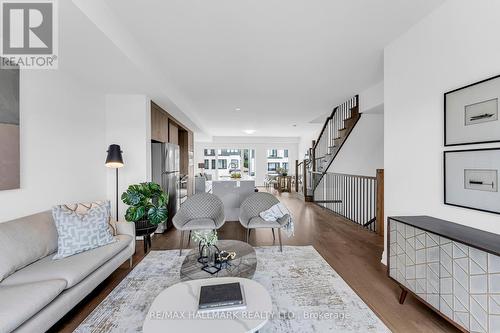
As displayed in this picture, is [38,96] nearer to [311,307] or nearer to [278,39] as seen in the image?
[278,39]

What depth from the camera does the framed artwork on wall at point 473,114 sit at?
5.71ft

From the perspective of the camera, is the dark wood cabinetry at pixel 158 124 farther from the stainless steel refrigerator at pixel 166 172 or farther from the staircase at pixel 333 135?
the staircase at pixel 333 135

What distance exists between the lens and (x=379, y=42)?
2.77 metres

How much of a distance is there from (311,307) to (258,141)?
9897 millimetres

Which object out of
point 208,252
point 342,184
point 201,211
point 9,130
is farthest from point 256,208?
point 342,184

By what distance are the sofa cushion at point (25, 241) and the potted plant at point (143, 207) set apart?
3.09ft

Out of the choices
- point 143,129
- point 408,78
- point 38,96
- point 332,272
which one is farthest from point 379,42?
point 38,96

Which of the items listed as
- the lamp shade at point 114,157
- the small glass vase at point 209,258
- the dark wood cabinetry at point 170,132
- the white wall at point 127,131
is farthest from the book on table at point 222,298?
the dark wood cabinetry at point 170,132

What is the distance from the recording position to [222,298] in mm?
1528

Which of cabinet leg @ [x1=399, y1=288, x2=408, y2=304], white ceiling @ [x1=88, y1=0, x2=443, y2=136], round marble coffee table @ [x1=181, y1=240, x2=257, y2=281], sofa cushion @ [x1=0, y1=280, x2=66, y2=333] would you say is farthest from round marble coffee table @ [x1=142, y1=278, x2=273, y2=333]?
white ceiling @ [x1=88, y1=0, x2=443, y2=136]

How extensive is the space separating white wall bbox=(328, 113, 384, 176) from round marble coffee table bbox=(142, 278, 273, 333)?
470 centimetres

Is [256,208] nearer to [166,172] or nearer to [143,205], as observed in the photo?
[143,205]

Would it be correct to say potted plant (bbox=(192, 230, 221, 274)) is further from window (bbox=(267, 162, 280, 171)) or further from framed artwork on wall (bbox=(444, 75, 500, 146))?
window (bbox=(267, 162, 280, 171))

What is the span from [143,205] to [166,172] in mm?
1344
